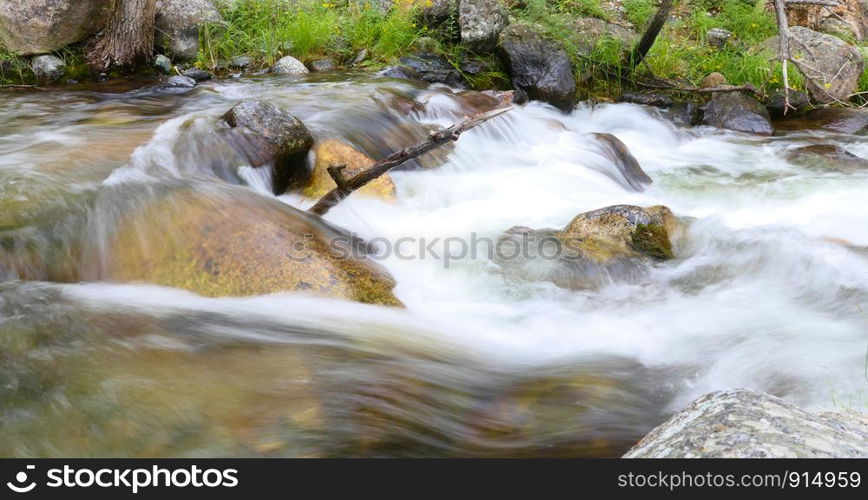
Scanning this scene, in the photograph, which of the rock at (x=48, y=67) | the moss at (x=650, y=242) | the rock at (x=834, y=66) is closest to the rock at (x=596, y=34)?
the rock at (x=834, y=66)

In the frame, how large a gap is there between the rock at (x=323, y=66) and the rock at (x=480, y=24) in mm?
1838

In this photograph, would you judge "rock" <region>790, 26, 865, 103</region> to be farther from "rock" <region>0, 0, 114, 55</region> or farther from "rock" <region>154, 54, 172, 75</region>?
"rock" <region>0, 0, 114, 55</region>

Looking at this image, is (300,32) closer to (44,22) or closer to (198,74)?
(198,74)

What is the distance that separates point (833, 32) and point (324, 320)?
35.4ft

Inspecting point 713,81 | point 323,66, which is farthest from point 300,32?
point 713,81

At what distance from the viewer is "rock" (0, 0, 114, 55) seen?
7.49 metres

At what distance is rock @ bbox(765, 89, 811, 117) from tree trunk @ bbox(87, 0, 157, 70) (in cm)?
801

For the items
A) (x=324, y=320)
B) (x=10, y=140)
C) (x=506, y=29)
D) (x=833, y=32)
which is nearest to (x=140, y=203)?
(x=324, y=320)

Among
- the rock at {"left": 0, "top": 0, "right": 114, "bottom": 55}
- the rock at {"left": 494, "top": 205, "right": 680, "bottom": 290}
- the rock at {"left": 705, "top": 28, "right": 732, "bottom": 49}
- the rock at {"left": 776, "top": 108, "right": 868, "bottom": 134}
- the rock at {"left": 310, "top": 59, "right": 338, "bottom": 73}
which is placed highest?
the rock at {"left": 0, "top": 0, "right": 114, "bottom": 55}


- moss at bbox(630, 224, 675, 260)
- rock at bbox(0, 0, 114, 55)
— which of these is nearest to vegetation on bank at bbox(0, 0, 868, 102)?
rock at bbox(0, 0, 114, 55)

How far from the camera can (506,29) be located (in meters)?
9.01

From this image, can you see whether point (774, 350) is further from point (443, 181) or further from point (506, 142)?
point (506, 142)

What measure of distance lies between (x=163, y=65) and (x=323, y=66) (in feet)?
6.60

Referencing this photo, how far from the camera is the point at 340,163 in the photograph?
208 inches
